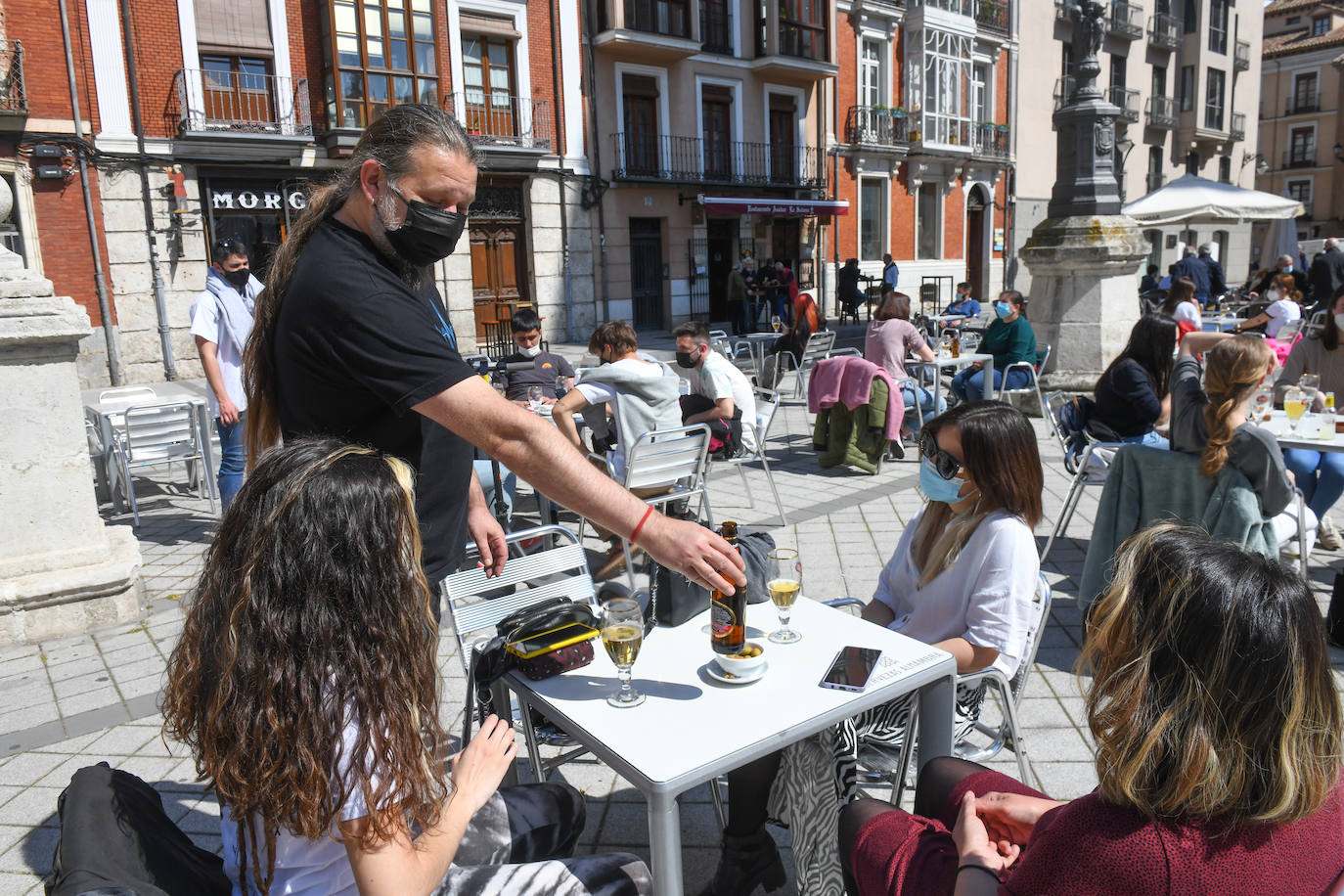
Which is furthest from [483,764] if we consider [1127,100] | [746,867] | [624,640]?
[1127,100]

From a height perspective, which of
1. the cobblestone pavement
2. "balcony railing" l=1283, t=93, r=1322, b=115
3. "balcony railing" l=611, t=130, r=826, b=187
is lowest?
the cobblestone pavement

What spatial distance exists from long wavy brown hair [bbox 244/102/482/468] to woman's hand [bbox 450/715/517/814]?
786 millimetres

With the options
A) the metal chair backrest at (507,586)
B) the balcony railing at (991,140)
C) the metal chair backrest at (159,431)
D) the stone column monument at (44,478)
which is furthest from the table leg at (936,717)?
the balcony railing at (991,140)

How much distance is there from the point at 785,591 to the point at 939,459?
81 cm

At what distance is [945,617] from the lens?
2.53 metres

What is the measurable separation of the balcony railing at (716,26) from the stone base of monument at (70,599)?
62.2ft

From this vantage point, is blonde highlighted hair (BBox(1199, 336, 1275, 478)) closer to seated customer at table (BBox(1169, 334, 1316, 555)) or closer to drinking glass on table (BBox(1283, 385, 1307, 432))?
seated customer at table (BBox(1169, 334, 1316, 555))

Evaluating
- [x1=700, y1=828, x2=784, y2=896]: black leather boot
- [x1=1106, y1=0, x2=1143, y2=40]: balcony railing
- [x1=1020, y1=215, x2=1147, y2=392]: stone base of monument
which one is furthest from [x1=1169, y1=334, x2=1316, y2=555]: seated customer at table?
[x1=1106, y1=0, x2=1143, y2=40]: balcony railing

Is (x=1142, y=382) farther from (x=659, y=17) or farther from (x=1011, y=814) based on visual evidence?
(x=659, y=17)

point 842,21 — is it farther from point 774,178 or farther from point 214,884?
point 214,884

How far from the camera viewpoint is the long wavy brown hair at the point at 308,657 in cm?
134

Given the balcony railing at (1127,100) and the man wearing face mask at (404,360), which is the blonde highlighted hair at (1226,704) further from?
the balcony railing at (1127,100)

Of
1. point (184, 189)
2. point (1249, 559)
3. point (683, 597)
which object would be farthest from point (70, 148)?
point (1249, 559)

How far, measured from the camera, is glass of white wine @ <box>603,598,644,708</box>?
1.88 metres
